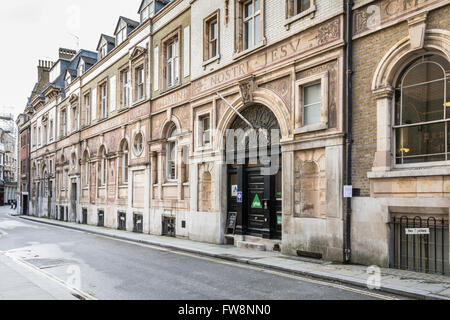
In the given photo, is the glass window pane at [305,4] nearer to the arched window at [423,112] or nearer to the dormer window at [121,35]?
the arched window at [423,112]

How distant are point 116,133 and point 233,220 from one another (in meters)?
12.6

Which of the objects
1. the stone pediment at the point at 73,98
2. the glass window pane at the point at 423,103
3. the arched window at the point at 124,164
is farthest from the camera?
the stone pediment at the point at 73,98

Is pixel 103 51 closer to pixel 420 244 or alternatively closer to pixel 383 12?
pixel 383 12

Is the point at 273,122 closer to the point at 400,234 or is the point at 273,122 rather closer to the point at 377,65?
the point at 377,65

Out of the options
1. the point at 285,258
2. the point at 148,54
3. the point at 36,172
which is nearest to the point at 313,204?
the point at 285,258

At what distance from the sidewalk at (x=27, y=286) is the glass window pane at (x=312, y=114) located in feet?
26.4

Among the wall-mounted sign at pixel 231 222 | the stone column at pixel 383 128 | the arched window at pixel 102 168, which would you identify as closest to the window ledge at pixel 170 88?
the wall-mounted sign at pixel 231 222

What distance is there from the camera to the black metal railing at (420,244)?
8.98 meters

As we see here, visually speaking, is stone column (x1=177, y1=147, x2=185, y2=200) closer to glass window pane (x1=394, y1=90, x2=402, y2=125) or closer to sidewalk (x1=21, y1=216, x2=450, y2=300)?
sidewalk (x1=21, y1=216, x2=450, y2=300)

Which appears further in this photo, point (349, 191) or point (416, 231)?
point (349, 191)

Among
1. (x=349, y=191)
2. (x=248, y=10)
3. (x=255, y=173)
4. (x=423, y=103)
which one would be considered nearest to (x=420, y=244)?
(x=349, y=191)

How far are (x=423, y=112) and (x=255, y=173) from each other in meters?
6.43

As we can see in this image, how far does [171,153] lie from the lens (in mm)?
19922

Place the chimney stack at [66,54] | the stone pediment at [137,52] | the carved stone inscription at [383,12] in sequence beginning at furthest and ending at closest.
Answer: the chimney stack at [66,54]
the stone pediment at [137,52]
the carved stone inscription at [383,12]
